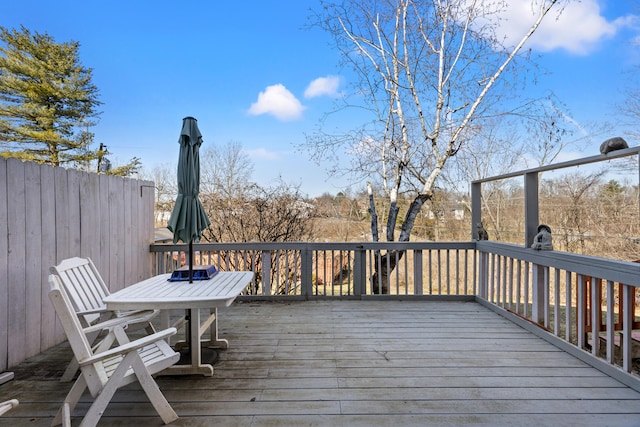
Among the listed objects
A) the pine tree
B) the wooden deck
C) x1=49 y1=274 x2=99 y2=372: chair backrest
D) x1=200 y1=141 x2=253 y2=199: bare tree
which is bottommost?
the wooden deck

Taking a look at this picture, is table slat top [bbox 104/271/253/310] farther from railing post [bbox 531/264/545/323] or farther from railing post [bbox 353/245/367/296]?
railing post [bbox 531/264/545/323]

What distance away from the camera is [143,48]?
10.5 m

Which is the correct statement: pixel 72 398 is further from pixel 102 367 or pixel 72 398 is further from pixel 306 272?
pixel 306 272

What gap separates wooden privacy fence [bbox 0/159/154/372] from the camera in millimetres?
2625

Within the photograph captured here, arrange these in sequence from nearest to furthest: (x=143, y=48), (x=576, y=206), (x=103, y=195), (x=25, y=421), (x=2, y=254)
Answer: (x=25, y=421) → (x=2, y=254) → (x=103, y=195) → (x=576, y=206) → (x=143, y=48)

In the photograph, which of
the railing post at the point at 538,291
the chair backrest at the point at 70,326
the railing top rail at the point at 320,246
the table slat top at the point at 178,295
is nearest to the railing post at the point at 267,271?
the railing top rail at the point at 320,246

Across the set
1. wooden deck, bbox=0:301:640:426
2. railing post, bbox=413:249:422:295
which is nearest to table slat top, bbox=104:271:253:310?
wooden deck, bbox=0:301:640:426

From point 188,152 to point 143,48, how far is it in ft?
33.2

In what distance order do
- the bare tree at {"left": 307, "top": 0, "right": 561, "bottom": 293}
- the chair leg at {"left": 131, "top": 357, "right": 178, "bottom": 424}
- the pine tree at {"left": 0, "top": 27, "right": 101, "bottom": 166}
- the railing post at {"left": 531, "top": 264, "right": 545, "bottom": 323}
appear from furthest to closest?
the pine tree at {"left": 0, "top": 27, "right": 101, "bottom": 166}, the bare tree at {"left": 307, "top": 0, "right": 561, "bottom": 293}, the railing post at {"left": 531, "top": 264, "right": 545, "bottom": 323}, the chair leg at {"left": 131, "top": 357, "right": 178, "bottom": 424}

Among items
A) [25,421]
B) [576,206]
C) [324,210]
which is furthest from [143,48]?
[576,206]

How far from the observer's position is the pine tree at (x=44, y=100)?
14.9 meters

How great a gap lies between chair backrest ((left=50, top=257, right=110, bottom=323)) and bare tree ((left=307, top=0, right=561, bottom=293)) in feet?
15.1

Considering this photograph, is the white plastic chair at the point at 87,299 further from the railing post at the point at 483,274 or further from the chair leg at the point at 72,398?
the railing post at the point at 483,274

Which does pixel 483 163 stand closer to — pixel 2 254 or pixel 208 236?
pixel 208 236
